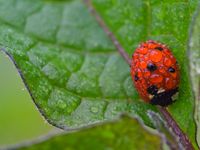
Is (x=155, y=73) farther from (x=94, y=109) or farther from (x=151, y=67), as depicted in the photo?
(x=94, y=109)

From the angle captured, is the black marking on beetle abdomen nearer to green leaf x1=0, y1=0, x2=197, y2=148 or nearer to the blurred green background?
green leaf x1=0, y1=0, x2=197, y2=148

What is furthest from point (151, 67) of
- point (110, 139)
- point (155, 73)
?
point (110, 139)

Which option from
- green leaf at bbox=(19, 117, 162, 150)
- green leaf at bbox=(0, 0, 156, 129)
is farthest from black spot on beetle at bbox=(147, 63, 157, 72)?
green leaf at bbox=(19, 117, 162, 150)

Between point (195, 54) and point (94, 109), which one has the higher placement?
point (195, 54)

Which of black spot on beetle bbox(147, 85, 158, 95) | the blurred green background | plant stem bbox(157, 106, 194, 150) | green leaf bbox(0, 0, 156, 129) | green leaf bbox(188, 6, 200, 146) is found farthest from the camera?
the blurred green background

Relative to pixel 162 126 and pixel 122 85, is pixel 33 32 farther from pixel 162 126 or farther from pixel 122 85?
pixel 162 126

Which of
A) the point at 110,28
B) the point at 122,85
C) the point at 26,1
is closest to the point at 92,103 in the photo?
the point at 122,85
